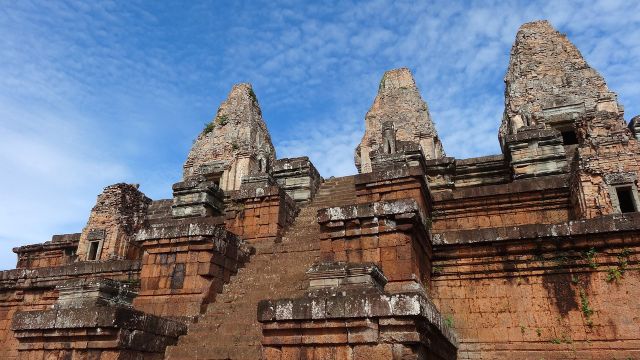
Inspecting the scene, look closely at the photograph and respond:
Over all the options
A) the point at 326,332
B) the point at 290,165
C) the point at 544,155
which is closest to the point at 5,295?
the point at 290,165

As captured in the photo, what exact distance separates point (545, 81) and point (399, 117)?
8948 mm

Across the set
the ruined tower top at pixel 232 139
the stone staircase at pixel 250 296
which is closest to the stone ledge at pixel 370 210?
the stone staircase at pixel 250 296

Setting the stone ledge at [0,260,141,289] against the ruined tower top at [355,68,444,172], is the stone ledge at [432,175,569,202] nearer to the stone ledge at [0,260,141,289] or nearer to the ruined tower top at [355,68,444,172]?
the stone ledge at [0,260,141,289]

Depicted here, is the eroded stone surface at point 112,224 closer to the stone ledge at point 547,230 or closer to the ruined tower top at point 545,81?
the stone ledge at point 547,230

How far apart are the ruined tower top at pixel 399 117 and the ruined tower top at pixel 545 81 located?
5.43m

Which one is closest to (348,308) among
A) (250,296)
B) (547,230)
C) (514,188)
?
(250,296)

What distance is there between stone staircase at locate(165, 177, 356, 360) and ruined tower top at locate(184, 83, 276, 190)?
11092 millimetres

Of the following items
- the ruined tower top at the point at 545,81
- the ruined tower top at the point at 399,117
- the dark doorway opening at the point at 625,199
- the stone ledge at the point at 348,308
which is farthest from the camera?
the ruined tower top at the point at 399,117

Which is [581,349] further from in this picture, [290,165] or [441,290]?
[290,165]

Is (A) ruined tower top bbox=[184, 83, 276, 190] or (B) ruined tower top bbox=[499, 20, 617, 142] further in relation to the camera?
(A) ruined tower top bbox=[184, 83, 276, 190]

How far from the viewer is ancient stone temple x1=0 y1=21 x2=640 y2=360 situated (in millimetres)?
5070

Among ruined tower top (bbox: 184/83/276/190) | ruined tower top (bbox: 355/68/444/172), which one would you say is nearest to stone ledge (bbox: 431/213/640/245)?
ruined tower top (bbox: 184/83/276/190)

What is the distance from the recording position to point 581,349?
6.27 m

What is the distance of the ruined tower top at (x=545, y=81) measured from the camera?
695 inches
